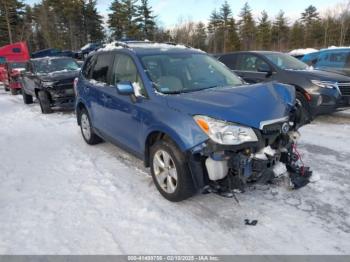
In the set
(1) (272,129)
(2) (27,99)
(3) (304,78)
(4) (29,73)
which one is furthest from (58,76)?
(1) (272,129)

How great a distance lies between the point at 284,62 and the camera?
817 centimetres

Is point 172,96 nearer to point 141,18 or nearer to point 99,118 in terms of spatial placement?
point 99,118

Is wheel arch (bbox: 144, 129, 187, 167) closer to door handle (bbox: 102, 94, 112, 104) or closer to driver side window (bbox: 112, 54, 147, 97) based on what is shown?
driver side window (bbox: 112, 54, 147, 97)

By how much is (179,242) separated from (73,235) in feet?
3.51

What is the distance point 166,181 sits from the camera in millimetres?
3768

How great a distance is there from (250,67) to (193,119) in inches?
227

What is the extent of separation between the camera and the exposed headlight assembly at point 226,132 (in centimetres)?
313

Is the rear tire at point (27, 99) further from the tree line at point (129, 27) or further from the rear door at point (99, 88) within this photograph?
the tree line at point (129, 27)

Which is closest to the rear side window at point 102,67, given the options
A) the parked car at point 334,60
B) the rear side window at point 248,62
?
the rear side window at point 248,62

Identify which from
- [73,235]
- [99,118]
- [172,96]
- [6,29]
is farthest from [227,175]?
[6,29]

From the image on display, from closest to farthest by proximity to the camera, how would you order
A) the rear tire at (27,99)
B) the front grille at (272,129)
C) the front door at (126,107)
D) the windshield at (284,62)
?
the front grille at (272,129) → the front door at (126,107) → the windshield at (284,62) → the rear tire at (27,99)

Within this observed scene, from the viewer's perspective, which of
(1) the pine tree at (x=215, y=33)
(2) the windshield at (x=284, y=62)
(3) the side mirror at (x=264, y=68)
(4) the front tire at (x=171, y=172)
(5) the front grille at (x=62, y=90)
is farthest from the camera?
(1) the pine tree at (x=215, y=33)

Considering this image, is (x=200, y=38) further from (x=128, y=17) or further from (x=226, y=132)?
(x=226, y=132)

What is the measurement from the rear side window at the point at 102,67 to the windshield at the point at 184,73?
98 centimetres
